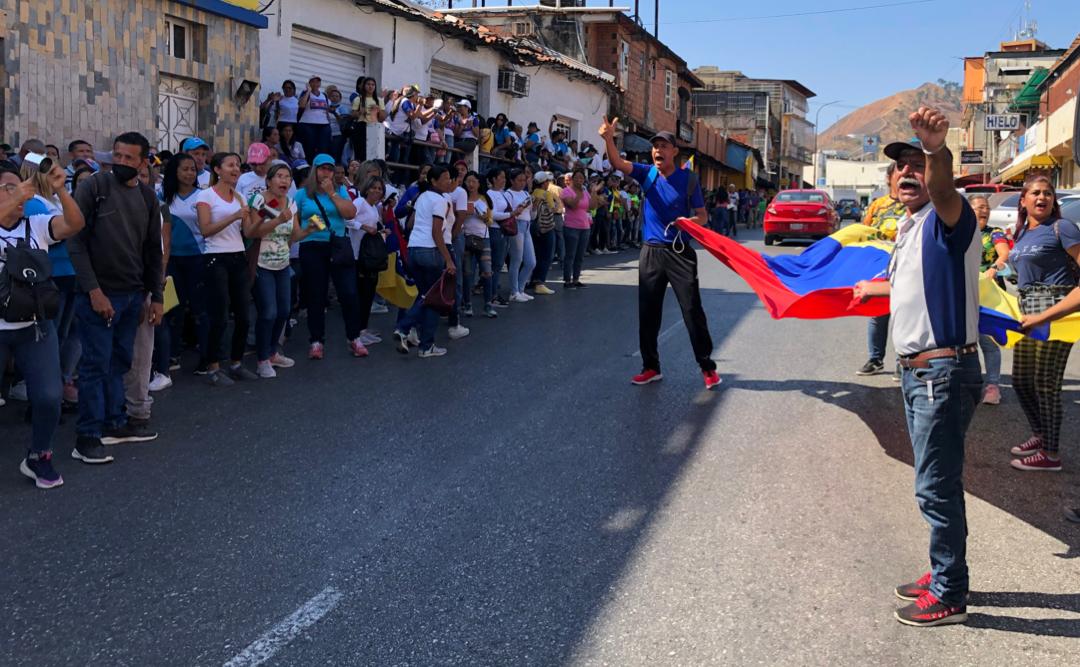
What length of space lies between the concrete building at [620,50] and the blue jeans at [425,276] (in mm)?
20568

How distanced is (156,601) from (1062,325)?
17.4 feet

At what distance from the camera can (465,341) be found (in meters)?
10.7

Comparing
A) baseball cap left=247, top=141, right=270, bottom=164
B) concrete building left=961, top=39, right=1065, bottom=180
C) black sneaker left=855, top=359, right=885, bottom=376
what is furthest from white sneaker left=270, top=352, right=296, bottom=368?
concrete building left=961, top=39, right=1065, bottom=180

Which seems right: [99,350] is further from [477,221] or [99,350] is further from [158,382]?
[477,221]

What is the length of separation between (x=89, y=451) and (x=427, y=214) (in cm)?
436

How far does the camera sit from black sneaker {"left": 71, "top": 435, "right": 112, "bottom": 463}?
605cm

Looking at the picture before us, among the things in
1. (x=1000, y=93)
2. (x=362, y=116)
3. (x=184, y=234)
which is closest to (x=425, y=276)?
(x=184, y=234)

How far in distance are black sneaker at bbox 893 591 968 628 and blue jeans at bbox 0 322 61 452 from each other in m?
4.44

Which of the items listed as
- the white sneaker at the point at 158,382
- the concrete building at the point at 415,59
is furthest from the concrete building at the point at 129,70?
the white sneaker at the point at 158,382

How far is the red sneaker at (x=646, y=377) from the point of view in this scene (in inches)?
333

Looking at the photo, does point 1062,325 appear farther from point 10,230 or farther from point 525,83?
point 525,83

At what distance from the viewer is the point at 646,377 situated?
849cm

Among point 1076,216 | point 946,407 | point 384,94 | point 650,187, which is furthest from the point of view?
point 384,94

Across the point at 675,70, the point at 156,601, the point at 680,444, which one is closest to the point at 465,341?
the point at 680,444
